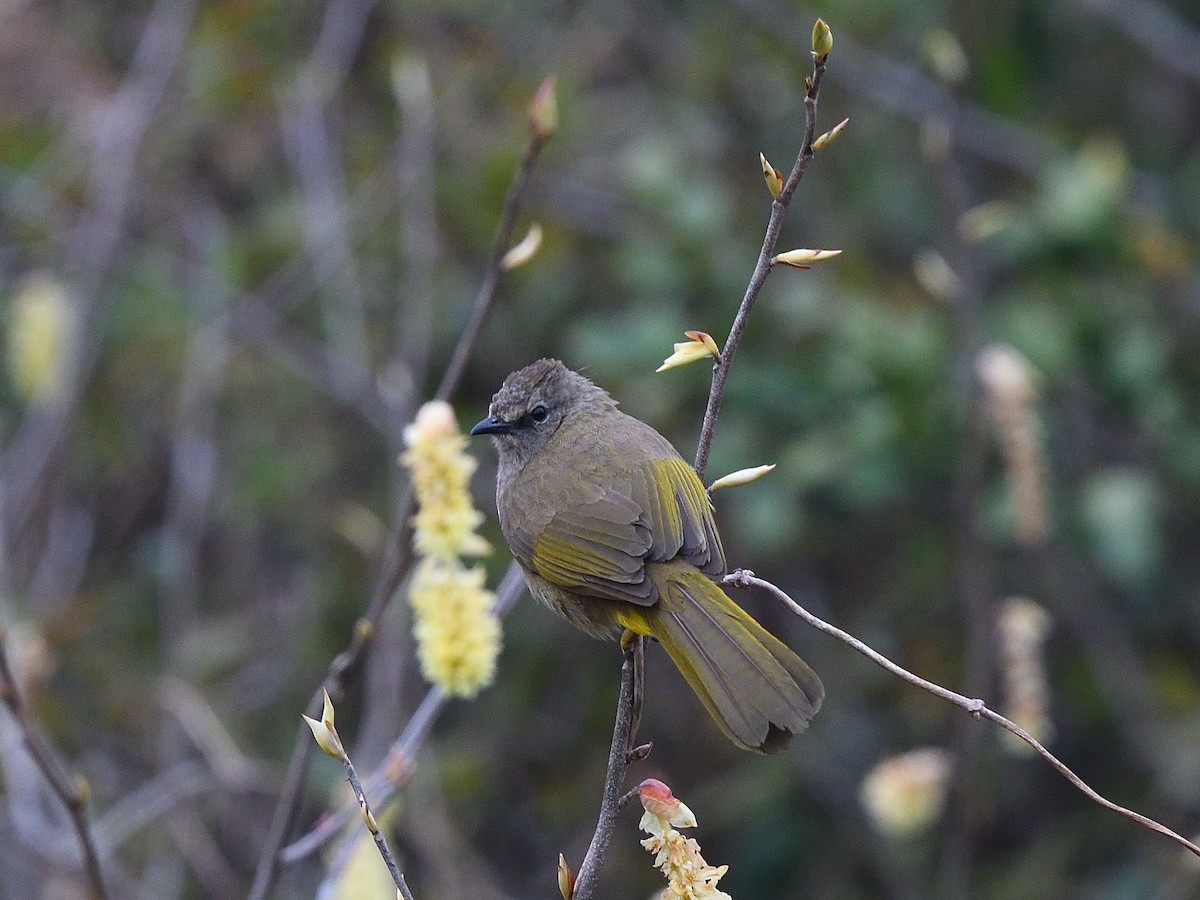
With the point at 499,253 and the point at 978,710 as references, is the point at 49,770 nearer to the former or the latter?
the point at 499,253

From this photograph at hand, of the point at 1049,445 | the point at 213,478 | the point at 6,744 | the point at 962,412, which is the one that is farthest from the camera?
the point at 213,478

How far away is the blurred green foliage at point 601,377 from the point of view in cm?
451

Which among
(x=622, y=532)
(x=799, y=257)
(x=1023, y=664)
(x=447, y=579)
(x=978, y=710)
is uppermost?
(x=799, y=257)

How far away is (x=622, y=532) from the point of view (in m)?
2.85

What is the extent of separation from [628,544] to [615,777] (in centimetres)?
94

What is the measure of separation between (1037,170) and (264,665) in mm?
3755

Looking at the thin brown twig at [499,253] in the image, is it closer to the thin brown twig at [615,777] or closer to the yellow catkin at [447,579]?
the yellow catkin at [447,579]

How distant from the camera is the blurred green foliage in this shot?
4508 mm

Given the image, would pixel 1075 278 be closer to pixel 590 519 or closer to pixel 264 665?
pixel 590 519

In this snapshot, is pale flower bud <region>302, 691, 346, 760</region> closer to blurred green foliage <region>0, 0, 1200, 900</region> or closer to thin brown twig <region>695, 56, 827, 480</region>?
thin brown twig <region>695, 56, 827, 480</region>

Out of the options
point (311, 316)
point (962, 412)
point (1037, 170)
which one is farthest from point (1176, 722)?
point (311, 316)

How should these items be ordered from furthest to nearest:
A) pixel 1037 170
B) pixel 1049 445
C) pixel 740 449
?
pixel 1037 170, pixel 1049 445, pixel 740 449

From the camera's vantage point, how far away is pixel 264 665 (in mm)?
5770

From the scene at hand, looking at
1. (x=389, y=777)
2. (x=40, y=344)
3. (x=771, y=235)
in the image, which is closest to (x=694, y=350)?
(x=771, y=235)
